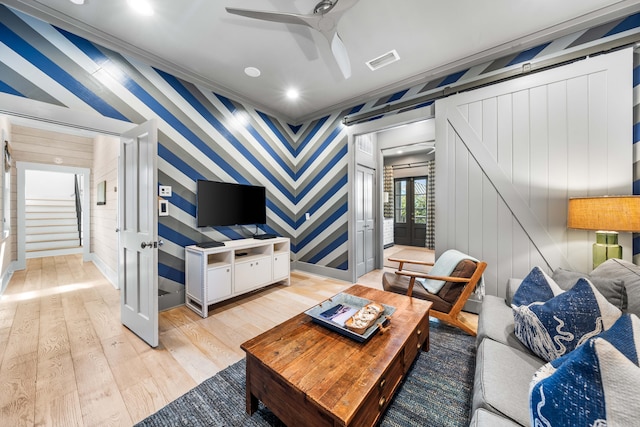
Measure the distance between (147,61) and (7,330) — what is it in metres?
3.10

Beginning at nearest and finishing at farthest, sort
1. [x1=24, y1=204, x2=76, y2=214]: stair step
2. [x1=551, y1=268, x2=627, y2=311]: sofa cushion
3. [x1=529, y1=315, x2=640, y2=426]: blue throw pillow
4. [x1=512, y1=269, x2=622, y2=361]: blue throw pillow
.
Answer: [x1=529, y1=315, x2=640, y2=426]: blue throw pillow
[x1=512, y1=269, x2=622, y2=361]: blue throw pillow
[x1=551, y1=268, x2=627, y2=311]: sofa cushion
[x1=24, y1=204, x2=76, y2=214]: stair step

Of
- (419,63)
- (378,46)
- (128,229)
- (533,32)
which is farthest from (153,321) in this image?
(533,32)

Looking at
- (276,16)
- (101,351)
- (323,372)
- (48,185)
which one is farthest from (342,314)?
(48,185)

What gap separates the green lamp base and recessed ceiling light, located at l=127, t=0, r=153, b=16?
432 cm

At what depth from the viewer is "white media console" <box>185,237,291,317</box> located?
269 cm

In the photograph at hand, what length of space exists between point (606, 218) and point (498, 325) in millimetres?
1166

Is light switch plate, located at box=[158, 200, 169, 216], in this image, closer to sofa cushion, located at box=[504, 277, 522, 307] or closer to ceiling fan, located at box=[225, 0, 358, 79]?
ceiling fan, located at box=[225, 0, 358, 79]

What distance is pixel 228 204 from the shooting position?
3.38 metres

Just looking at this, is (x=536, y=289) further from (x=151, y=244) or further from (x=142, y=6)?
(x=142, y=6)

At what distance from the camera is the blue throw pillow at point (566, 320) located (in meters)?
1.07

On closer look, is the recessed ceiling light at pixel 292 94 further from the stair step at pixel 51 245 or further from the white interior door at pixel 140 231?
the stair step at pixel 51 245

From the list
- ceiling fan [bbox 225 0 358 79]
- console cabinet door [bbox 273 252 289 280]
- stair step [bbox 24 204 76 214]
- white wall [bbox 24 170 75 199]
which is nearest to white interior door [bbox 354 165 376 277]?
console cabinet door [bbox 273 252 289 280]

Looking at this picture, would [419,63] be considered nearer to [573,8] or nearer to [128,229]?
[573,8]

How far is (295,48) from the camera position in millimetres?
2535
